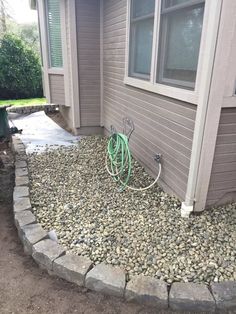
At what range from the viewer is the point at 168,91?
2.83m

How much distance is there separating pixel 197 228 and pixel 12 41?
9.96 m

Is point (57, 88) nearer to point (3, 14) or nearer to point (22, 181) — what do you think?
point (22, 181)

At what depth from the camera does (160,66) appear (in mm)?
3047

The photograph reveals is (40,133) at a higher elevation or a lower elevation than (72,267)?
lower

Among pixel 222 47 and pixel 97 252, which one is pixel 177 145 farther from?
pixel 97 252

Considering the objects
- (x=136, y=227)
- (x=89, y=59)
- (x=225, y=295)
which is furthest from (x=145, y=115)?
(x=89, y=59)

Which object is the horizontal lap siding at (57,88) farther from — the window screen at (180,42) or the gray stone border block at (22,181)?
the window screen at (180,42)

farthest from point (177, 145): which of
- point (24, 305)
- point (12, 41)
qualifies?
point (12, 41)

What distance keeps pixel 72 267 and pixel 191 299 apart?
0.90 metres

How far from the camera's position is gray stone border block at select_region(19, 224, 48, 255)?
232 cm

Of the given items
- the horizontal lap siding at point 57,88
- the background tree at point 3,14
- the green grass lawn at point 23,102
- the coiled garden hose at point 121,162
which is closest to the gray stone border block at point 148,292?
the coiled garden hose at point 121,162

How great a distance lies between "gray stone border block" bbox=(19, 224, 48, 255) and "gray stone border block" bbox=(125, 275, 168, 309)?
0.91 m

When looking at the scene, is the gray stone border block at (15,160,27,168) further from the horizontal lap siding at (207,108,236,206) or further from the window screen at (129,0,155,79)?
the horizontal lap siding at (207,108,236,206)

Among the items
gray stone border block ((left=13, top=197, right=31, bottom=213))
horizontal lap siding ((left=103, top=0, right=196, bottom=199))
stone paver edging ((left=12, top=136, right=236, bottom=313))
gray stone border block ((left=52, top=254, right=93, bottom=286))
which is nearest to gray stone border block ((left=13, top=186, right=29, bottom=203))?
gray stone border block ((left=13, top=197, right=31, bottom=213))
